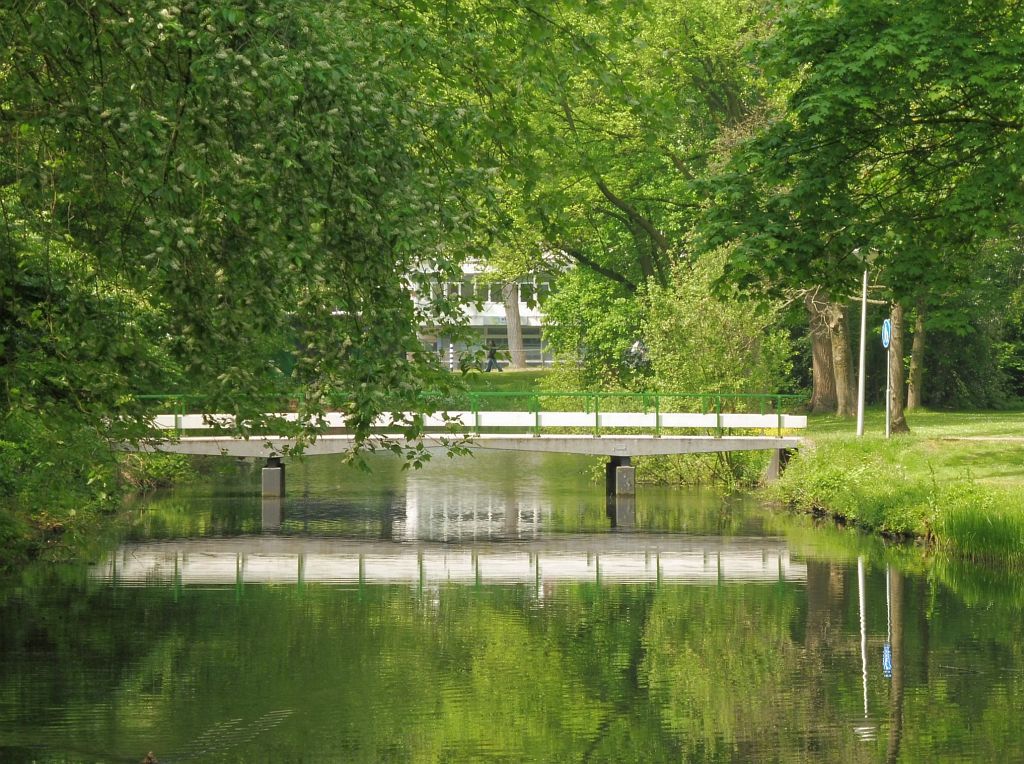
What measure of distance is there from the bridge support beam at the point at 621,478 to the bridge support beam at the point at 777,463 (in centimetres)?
309

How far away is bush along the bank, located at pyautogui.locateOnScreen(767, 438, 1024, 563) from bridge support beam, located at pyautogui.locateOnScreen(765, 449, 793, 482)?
1.48 metres

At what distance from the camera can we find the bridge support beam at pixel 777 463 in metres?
36.2

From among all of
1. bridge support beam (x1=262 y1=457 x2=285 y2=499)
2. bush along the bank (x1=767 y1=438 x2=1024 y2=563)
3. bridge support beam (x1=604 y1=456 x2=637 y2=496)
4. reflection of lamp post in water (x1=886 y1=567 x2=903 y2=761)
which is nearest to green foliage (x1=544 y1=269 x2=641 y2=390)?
bridge support beam (x1=604 y1=456 x2=637 y2=496)

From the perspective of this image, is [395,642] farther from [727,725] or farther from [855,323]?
[855,323]

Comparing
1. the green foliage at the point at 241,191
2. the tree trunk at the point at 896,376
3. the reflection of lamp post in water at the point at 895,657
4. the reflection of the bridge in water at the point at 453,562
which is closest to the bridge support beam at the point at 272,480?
the reflection of the bridge in water at the point at 453,562

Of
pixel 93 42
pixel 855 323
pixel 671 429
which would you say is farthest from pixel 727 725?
pixel 855 323

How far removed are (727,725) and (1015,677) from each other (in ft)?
11.7

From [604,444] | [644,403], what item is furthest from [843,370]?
[604,444]

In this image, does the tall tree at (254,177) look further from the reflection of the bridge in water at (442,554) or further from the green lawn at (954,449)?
the green lawn at (954,449)

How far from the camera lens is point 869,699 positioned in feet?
47.4

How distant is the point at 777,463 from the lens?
36281 mm

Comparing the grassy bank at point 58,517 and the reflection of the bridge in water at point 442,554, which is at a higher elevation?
the grassy bank at point 58,517

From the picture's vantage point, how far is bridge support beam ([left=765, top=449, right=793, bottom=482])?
3616 centimetres

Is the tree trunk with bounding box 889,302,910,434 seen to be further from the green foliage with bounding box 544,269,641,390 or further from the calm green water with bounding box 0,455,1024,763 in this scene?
the green foliage with bounding box 544,269,641,390
